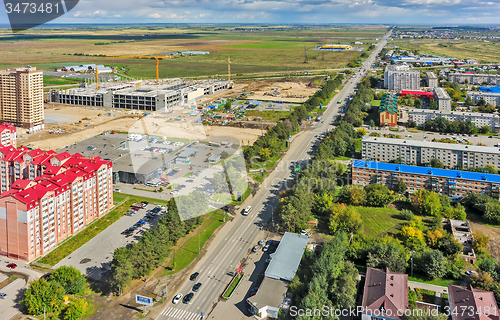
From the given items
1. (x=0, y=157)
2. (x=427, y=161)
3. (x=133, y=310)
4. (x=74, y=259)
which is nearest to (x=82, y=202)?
(x=74, y=259)

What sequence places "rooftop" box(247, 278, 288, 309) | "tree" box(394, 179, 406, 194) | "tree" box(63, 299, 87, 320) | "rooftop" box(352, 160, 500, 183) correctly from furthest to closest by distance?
"tree" box(394, 179, 406, 194) < "rooftop" box(352, 160, 500, 183) < "rooftop" box(247, 278, 288, 309) < "tree" box(63, 299, 87, 320)

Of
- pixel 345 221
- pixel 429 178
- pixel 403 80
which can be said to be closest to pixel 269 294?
pixel 345 221

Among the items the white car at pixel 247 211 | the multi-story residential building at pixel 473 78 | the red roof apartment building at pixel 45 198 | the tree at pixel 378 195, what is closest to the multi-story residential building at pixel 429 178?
the tree at pixel 378 195

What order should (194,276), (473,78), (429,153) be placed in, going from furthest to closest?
(473,78) < (429,153) < (194,276)

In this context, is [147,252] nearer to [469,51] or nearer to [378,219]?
[378,219]

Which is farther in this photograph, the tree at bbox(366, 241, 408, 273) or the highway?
the tree at bbox(366, 241, 408, 273)

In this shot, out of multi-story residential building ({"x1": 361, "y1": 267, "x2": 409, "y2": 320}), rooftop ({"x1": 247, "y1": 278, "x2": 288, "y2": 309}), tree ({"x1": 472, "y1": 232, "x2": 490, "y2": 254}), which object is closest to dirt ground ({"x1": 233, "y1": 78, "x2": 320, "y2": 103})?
tree ({"x1": 472, "y1": 232, "x2": 490, "y2": 254})

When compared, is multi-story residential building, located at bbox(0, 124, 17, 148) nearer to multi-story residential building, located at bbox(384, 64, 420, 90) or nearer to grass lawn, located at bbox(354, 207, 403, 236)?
grass lawn, located at bbox(354, 207, 403, 236)
